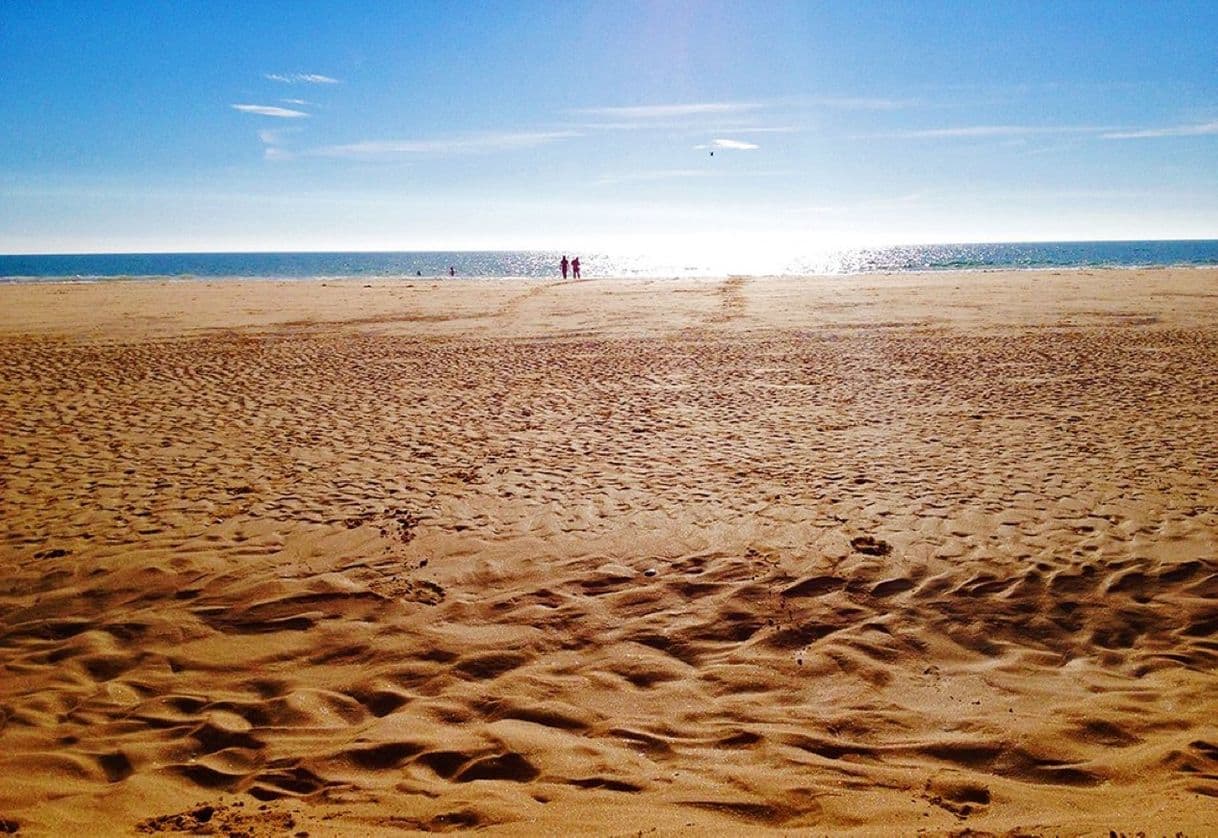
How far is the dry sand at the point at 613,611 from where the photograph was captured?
3445mm

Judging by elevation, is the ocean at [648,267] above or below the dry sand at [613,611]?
above

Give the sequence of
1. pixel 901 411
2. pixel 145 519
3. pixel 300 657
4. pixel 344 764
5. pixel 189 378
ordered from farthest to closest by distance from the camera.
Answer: pixel 189 378
pixel 901 411
pixel 145 519
pixel 300 657
pixel 344 764

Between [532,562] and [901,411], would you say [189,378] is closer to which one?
[532,562]

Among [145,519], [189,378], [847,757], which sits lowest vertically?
[847,757]

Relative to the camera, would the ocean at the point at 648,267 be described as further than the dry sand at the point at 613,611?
Yes

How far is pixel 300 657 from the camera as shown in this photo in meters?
4.72

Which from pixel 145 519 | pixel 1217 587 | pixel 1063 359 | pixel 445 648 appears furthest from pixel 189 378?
pixel 1063 359

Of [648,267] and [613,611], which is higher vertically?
[648,267]

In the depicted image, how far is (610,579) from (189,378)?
39.5 ft

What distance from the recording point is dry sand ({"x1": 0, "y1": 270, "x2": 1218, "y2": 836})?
11.3 ft

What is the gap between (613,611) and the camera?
526cm

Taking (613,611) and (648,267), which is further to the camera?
(648,267)

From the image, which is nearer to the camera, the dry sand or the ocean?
the dry sand

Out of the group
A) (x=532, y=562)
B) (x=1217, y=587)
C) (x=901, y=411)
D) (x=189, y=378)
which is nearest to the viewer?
(x=1217, y=587)
